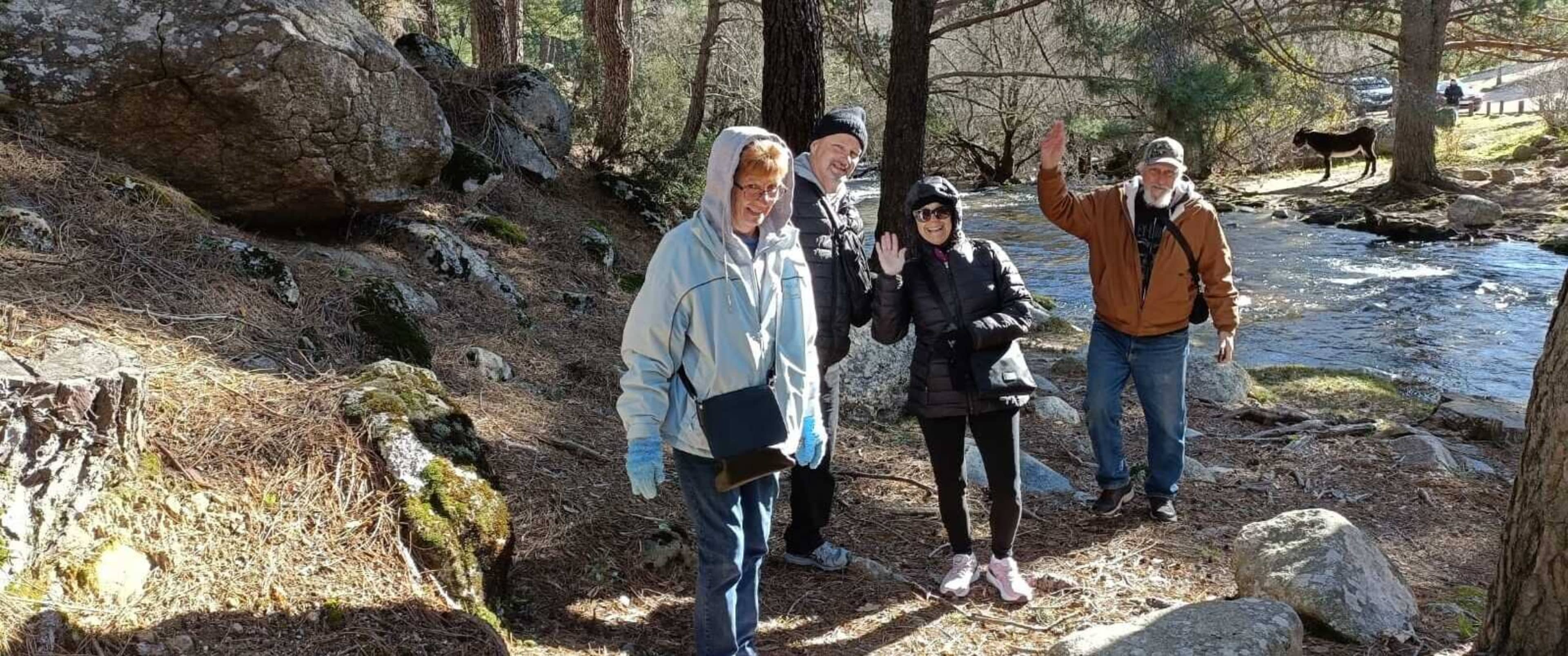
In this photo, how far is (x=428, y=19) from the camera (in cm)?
1198

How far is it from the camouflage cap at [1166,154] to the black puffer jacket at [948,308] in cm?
109

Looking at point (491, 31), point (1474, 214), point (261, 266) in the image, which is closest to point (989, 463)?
point (261, 266)

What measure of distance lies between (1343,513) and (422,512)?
432 centimetres

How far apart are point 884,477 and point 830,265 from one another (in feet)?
5.92

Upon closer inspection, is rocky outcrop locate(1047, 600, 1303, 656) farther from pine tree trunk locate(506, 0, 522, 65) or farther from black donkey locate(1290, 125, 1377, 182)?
black donkey locate(1290, 125, 1377, 182)

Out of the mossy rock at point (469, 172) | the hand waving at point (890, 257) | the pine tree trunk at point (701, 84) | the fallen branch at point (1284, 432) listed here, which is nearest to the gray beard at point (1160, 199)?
the hand waving at point (890, 257)

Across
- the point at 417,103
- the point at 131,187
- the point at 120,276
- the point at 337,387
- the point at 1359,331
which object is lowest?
the point at 1359,331

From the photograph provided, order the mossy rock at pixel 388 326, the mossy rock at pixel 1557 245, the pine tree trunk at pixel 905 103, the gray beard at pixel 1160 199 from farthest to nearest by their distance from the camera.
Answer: the mossy rock at pixel 1557 245 < the pine tree trunk at pixel 905 103 < the mossy rock at pixel 388 326 < the gray beard at pixel 1160 199

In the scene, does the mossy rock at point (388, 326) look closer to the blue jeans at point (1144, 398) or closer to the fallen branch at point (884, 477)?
the fallen branch at point (884, 477)

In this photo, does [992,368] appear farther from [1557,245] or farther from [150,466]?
[1557,245]

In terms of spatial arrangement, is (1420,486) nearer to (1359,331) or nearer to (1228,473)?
(1228,473)

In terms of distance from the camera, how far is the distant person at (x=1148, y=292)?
4297mm

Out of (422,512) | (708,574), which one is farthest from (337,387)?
(708,574)

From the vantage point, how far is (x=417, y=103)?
18.7ft
